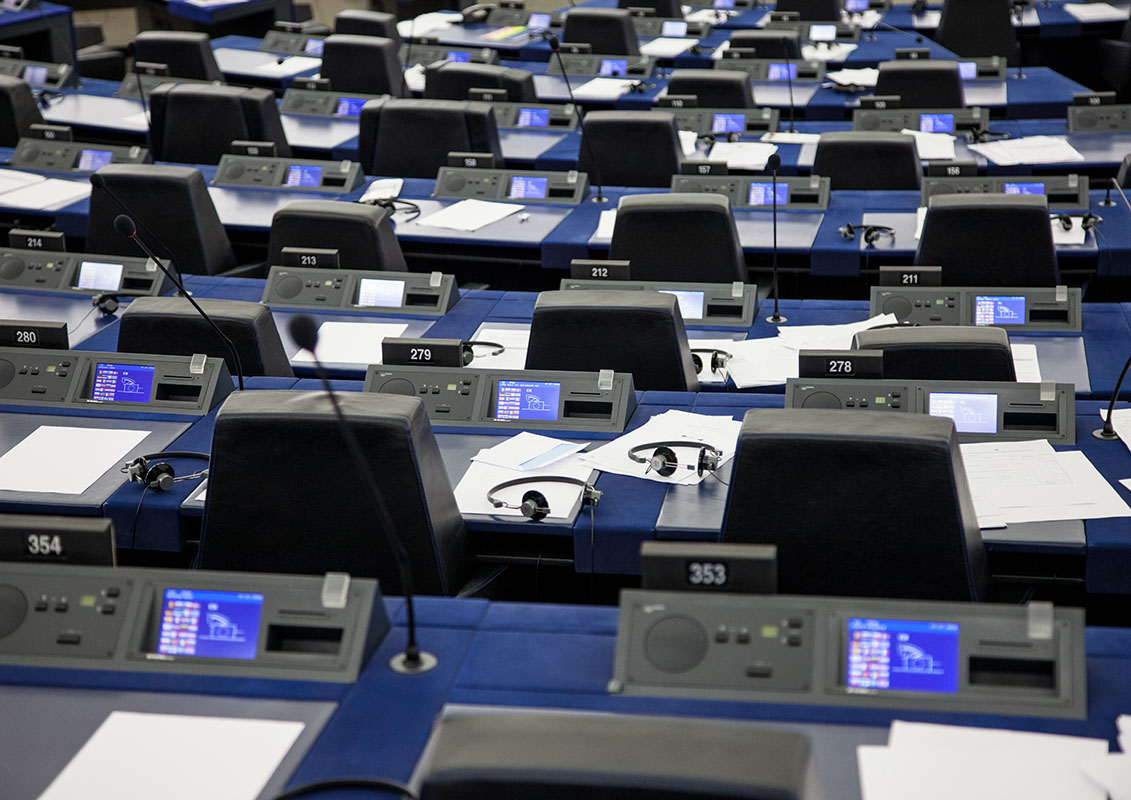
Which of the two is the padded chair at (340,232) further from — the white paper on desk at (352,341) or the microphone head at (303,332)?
the microphone head at (303,332)

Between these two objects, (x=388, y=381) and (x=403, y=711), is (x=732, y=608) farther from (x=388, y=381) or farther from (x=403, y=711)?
(x=388, y=381)

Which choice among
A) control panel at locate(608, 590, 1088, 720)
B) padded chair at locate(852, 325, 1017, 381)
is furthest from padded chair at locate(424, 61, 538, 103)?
control panel at locate(608, 590, 1088, 720)

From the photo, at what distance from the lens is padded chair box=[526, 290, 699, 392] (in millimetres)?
3369

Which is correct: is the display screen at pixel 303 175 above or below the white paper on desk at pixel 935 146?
below

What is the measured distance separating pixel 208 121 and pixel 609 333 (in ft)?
13.7

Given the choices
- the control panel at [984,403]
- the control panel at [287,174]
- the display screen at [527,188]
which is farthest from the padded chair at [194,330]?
the control panel at [287,174]

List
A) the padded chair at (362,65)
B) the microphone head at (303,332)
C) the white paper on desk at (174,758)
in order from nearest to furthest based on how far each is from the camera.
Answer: the white paper on desk at (174,758)
the microphone head at (303,332)
the padded chair at (362,65)

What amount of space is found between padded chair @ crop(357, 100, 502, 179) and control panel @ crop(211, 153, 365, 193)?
38 centimetres

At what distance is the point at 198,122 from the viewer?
6855 millimetres

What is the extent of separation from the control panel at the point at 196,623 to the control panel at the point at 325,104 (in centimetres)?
612

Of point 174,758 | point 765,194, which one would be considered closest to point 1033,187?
point 765,194

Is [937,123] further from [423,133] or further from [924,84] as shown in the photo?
[423,133]

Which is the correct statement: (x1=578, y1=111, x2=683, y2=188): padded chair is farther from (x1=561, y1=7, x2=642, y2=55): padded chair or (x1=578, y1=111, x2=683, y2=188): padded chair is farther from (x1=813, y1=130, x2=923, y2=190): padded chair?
(x1=561, y1=7, x2=642, y2=55): padded chair

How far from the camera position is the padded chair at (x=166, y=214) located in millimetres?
5102
